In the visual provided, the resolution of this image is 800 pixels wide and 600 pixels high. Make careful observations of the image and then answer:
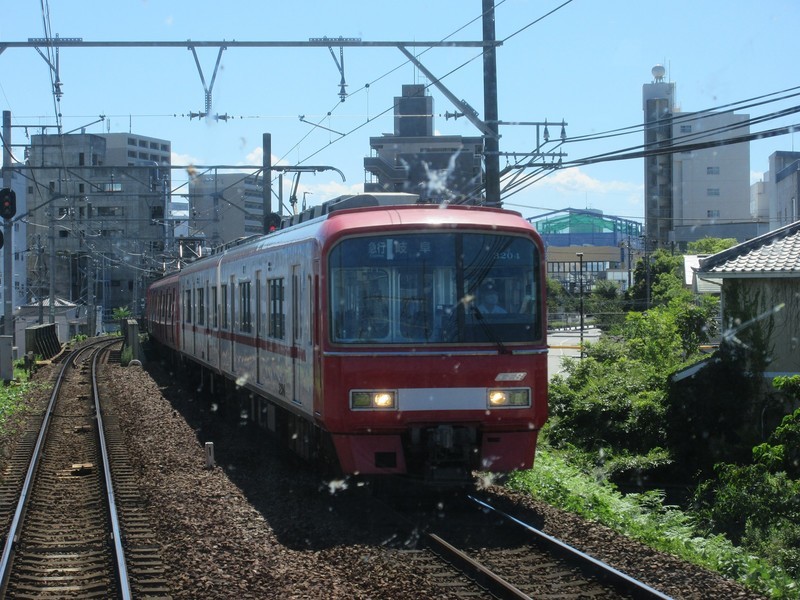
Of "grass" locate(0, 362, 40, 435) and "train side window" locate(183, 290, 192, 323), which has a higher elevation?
"train side window" locate(183, 290, 192, 323)

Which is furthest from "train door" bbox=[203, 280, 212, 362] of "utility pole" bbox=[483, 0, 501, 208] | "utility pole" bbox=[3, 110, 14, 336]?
"utility pole" bbox=[483, 0, 501, 208]

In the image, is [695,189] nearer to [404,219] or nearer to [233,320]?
[233,320]

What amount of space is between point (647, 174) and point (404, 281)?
6468 centimetres

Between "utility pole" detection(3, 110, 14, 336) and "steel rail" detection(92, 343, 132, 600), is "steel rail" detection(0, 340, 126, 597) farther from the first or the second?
"utility pole" detection(3, 110, 14, 336)

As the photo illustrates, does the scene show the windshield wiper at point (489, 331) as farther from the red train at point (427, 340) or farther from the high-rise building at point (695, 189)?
the high-rise building at point (695, 189)

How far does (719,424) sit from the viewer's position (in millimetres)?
16578

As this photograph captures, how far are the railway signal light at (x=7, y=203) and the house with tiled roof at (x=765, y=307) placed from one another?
13.1 metres

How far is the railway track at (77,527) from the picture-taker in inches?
275

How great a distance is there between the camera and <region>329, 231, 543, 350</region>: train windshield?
28.9ft

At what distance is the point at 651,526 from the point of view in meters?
8.98

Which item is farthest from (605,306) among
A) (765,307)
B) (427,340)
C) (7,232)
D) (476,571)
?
(476,571)

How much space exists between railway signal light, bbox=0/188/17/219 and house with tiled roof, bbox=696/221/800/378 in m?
13.1

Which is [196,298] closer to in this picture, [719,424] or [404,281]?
[719,424]

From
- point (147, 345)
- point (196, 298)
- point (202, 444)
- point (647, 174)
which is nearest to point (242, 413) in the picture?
point (202, 444)
